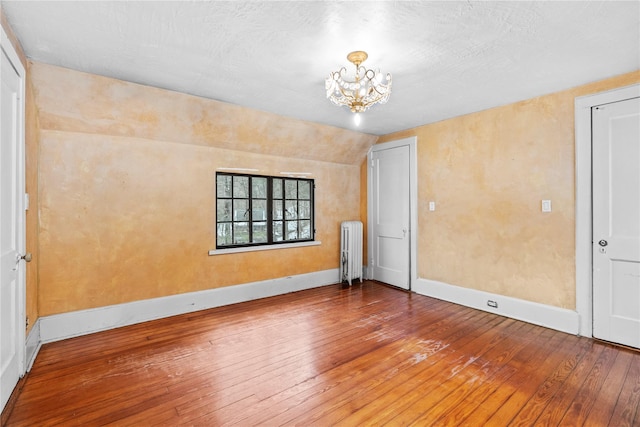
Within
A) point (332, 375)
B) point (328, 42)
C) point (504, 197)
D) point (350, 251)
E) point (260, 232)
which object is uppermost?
point (328, 42)

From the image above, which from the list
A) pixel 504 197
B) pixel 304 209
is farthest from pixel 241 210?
pixel 504 197

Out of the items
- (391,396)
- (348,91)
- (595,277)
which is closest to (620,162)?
(595,277)

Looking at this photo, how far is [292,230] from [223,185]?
130 centimetres

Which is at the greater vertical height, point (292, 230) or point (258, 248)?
point (292, 230)

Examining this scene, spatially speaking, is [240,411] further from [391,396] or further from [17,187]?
[17,187]

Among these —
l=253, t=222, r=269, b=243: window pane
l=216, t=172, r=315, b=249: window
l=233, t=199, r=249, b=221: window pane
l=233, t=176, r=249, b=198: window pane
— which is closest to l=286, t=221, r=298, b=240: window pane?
l=216, t=172, r=315, b=249: window

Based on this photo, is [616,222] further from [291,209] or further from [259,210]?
[259,210]

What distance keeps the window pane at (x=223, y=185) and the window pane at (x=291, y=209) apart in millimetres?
951

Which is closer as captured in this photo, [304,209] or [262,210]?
[262,210]

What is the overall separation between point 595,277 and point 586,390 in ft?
4.31

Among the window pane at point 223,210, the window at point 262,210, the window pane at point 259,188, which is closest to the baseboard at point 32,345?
the window at point 262,210

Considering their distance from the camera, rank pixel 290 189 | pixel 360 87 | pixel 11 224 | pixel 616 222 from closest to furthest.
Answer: pixel 11 224, pixel 360 87, pixel 616 222, pixel 290 189

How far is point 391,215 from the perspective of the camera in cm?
498

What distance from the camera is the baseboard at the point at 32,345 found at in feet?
8.01
